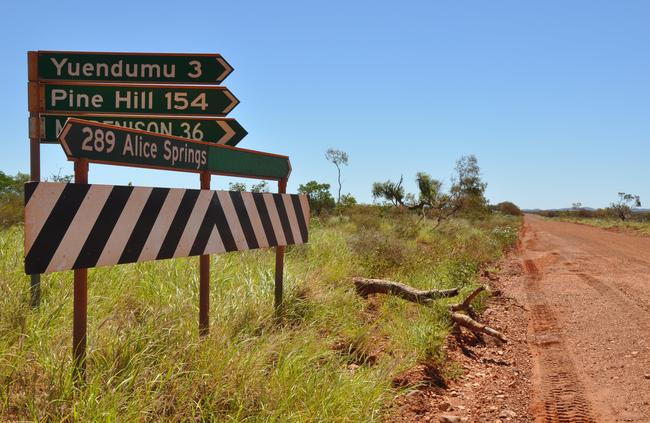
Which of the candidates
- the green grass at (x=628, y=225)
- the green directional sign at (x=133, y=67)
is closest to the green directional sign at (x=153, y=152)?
the green directional sign at (x=133, y=67)

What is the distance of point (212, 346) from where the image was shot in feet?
12.7

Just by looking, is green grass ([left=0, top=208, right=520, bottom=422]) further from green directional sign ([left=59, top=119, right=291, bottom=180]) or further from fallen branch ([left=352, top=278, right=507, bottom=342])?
green directional sign ([left=59, top=119, right=291, bottom=180])

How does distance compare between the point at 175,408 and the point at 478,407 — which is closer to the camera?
the point at 175,408

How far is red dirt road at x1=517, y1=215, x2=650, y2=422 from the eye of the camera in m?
4.77

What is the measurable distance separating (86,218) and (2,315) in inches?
50.8

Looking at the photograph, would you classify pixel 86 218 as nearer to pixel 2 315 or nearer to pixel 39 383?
pixel 39 383

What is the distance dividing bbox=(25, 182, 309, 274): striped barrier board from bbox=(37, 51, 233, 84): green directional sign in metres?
1.24

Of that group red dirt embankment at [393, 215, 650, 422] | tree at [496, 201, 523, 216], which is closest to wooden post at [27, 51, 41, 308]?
red dirt embankment at [393, 215, 650, 422]

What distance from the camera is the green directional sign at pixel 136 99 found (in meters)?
5.21

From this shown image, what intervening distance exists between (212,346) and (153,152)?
1385 millimetres

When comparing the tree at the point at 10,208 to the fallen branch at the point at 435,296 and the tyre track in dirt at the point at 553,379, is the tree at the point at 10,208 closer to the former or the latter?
the fallen branch at the point at 435,296

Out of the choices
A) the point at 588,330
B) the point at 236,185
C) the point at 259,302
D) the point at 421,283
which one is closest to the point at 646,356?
the point at 588,330

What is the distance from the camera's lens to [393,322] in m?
6.60

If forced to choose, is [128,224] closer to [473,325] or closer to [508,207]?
[473,325]
